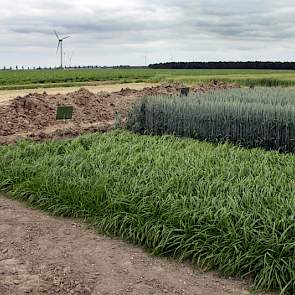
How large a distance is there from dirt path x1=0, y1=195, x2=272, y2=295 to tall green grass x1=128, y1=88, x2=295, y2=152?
509 cm

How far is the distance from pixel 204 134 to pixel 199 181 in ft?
15.1

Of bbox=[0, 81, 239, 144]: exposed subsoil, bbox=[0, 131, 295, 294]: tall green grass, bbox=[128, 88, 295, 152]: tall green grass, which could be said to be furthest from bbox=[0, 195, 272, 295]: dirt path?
bbox=[0, 81, 239, 144]: exposed subsoil

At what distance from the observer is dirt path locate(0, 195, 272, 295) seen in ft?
13.0

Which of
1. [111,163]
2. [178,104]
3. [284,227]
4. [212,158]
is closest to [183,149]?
[212,158]

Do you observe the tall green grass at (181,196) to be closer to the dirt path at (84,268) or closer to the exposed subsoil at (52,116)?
the dirt path at (84,268)

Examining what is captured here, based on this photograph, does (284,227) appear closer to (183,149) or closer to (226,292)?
(226,292)

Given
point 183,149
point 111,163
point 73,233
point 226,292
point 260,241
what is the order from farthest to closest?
point 183,149 < point 111,163 < point 73,233 < point 260,241 < point 226,292

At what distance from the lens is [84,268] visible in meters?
→ 4.34

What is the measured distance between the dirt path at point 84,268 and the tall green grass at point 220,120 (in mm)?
5095

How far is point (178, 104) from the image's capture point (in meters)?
10.8

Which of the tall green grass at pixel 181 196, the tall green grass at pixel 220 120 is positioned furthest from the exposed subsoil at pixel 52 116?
the tall green grass at pixel 181 196

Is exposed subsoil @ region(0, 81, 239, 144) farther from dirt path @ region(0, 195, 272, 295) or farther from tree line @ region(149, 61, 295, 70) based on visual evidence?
tree line @ region(149, 61, 295, 70)

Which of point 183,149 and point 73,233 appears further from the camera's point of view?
point 183,149

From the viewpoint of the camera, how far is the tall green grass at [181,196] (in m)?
4.25
